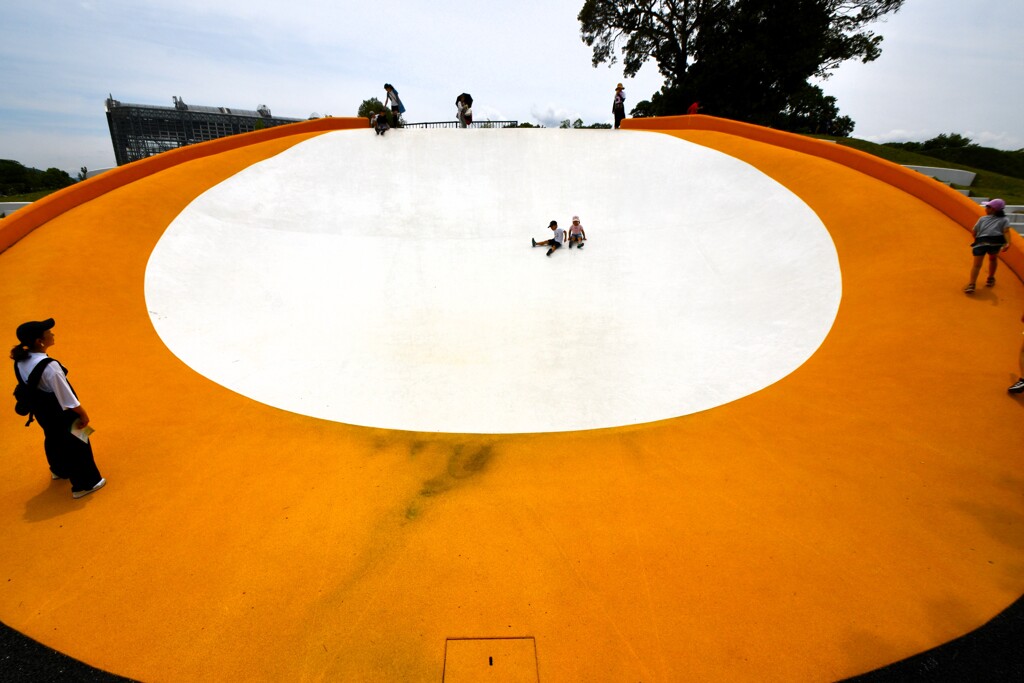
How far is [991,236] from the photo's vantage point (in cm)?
491

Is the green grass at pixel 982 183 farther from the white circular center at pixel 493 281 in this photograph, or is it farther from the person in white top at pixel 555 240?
the person in white top at pixel 555 240

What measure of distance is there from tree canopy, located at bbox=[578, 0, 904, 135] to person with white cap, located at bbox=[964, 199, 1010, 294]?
24.7 m

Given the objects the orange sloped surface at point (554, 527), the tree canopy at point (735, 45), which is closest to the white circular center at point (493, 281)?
the orange sloped surface at point (554, 527)

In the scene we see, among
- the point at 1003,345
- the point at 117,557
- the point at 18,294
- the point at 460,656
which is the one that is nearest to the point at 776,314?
the point at 1003,345

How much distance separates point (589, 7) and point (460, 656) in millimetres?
35628

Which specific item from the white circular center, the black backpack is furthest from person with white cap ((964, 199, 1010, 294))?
the black backpack

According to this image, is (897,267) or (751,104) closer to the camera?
(897,267)

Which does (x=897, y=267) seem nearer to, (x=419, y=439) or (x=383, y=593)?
(x=419, y=439)

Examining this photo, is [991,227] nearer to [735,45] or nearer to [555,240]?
[555,240]

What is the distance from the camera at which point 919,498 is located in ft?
10.7

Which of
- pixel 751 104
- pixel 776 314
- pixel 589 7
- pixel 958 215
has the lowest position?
pixel 776 314

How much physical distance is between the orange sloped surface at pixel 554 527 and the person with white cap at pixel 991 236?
352 millimetres

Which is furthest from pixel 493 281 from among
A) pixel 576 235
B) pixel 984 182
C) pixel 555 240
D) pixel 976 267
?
pixel 984 182

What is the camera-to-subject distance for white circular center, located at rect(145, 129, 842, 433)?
5.45m
